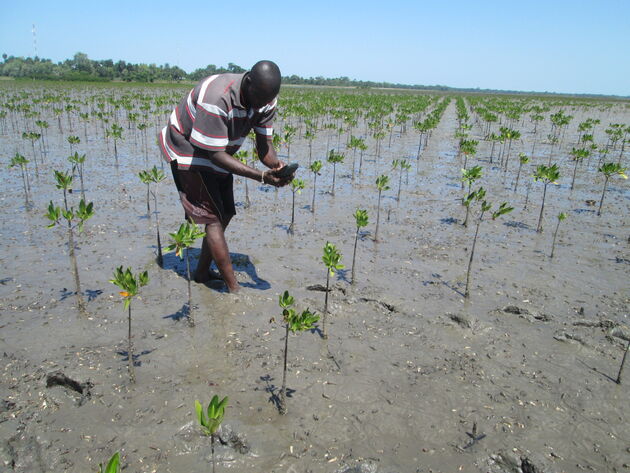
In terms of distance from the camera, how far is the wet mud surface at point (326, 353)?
8.45ft

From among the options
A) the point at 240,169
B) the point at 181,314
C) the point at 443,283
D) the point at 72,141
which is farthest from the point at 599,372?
the point at 72,141

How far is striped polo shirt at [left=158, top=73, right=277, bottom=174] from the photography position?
3551 mm

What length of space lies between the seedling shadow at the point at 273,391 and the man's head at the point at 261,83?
2221 millimetres

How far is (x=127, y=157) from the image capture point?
11.4m

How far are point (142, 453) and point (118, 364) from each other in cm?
92

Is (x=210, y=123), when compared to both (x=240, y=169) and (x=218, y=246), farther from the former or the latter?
(x=218, y=246)

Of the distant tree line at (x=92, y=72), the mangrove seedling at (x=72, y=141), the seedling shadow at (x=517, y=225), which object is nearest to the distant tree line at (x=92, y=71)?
the distant tree line at (x=92, y=72)

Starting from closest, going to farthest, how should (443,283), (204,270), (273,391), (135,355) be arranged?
(273,391), (135,355), (204,270), (443,283)

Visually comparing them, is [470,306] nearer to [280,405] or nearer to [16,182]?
[280,405]

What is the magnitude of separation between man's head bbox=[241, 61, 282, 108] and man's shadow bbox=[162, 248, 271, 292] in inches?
76.0

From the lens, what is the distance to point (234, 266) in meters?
5.09

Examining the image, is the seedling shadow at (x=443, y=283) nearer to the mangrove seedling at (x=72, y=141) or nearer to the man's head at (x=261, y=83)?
the man's head at (x=261, y=83)

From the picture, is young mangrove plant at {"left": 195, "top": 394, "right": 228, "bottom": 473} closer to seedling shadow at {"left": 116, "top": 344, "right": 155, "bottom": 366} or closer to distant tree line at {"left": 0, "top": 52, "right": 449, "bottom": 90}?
seedling shadow at {"left": 116, "top": 344, "right": 155, "bottom": 366}

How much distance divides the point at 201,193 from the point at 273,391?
1980 mm
